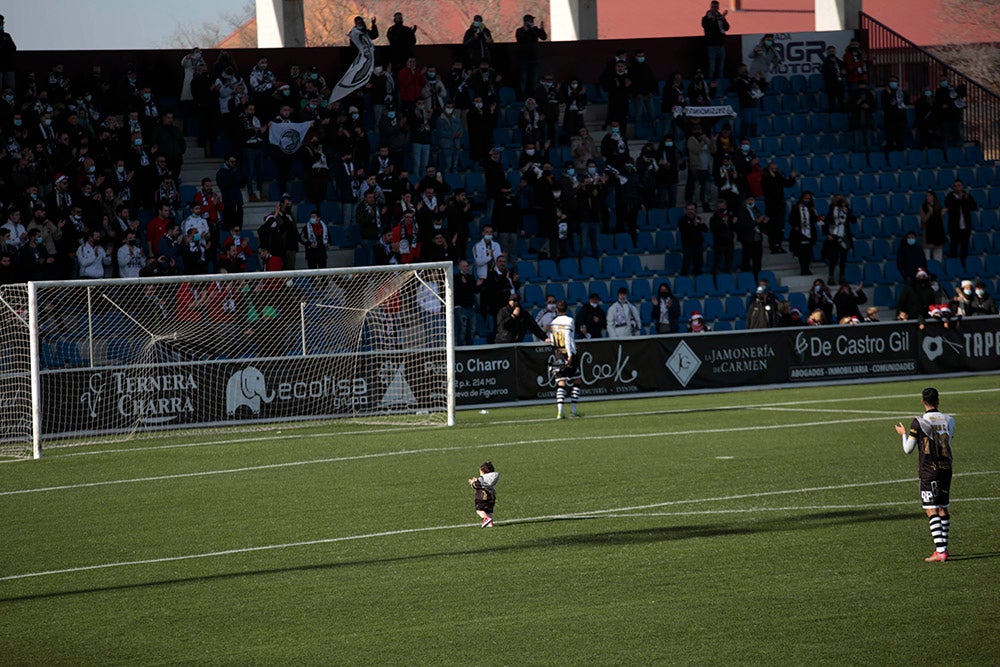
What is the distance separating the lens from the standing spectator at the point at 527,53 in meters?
32.7

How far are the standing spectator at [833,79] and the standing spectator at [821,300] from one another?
8.36m

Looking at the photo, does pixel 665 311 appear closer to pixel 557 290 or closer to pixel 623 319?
pixel 623 319

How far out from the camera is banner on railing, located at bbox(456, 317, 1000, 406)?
24.9 m

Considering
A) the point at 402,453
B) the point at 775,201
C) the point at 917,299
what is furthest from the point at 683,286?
the point at 402,453

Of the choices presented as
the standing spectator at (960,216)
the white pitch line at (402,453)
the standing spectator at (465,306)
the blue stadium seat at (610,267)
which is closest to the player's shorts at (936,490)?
the white pitch line at (402,453)

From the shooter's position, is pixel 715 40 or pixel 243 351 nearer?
pixel 243 351

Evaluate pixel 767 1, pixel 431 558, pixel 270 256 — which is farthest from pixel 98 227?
pixel 767 1

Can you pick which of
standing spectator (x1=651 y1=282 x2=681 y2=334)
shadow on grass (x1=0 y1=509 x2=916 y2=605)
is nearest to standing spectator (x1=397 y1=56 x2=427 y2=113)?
standing spectator (x1=651 y1=282 x2=681 y2=334)

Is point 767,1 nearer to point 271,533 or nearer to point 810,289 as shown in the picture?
point 810,289

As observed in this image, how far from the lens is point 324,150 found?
95.9 ft

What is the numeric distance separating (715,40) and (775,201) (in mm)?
5619

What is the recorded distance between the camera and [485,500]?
12461 mm

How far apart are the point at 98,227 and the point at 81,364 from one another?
4.87m

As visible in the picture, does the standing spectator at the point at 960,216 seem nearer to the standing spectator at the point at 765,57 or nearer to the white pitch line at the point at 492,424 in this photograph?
the standing spectator at the point at 765,57
